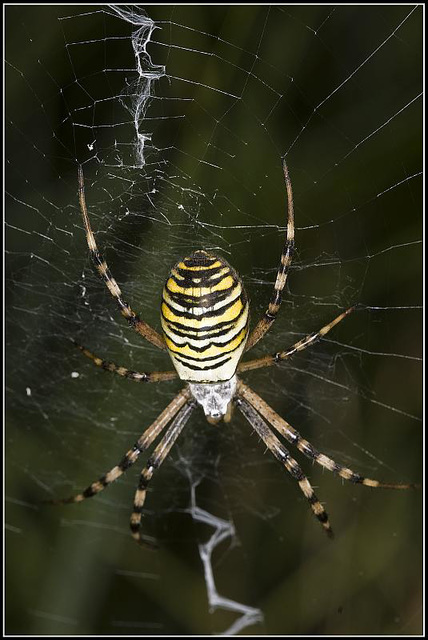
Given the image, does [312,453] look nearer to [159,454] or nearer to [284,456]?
[284,456]

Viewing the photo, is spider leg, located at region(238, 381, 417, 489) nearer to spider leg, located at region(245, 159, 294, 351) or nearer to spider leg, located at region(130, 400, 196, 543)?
spider leg, located at region(130, 400, 196, 543)

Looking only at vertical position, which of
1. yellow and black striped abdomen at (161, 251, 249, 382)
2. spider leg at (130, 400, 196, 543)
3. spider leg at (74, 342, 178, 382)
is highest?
yellow and black striped abdomen at (161, 251, 249, 382)

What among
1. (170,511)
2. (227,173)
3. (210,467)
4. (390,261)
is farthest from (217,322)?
(170,511)

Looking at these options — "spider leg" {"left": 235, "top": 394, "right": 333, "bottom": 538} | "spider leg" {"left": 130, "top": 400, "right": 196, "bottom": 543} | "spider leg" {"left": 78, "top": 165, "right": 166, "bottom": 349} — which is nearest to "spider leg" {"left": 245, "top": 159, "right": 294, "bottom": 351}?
"spider leg" {"left": 78, "top": 165, "right": 166, "bottom": 349}

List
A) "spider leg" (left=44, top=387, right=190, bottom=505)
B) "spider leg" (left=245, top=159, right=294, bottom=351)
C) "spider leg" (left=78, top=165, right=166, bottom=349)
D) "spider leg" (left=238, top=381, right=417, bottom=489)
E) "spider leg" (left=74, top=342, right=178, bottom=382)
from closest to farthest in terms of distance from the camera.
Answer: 1. "spider leg" (left=245, top=159, right=294, bottom=351)
2. "spider leg" (left=78, top=165, right=166, bottom=349)
3. "spider leg" (left=74, top=342, right=178, bottom=382)
4. "spider leg" (left=238, top=381, right=417, bottom=489)
5. "spider leg" (left=44, top=387, right=190, bottom=505)

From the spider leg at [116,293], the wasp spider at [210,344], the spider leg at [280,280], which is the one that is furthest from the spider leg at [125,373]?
the spider leg at [280,280]

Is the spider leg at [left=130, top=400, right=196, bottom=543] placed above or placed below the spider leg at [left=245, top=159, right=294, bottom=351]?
below

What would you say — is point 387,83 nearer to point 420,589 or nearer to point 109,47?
point 109,47
